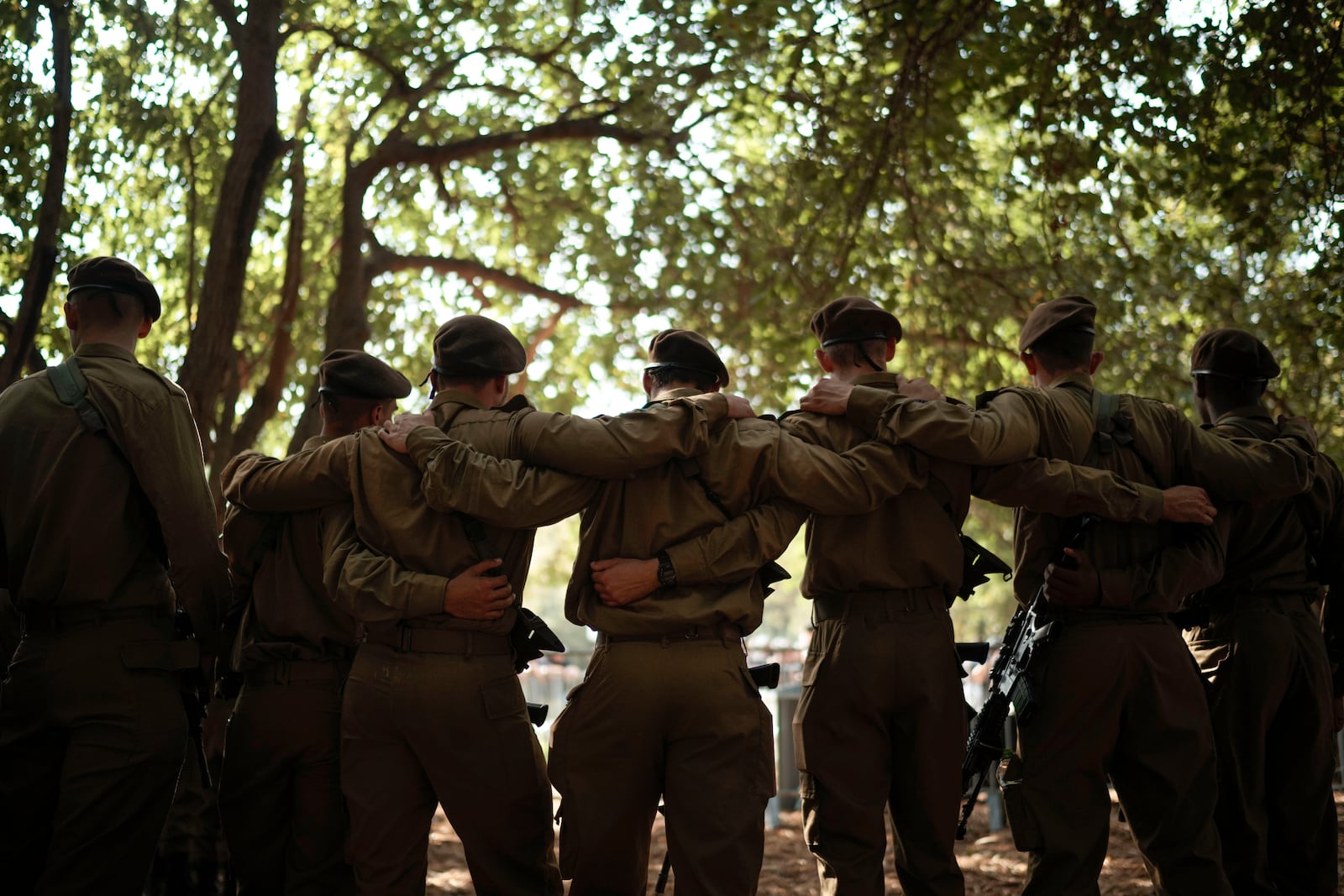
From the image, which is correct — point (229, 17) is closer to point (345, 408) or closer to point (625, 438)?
point (345, 408)

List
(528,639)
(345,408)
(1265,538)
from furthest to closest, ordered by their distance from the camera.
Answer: (1265,538) → (345,408) → (528,639)

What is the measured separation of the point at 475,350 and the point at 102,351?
4.26 ft

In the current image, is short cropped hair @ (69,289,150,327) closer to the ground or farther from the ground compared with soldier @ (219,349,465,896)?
farther from the ground

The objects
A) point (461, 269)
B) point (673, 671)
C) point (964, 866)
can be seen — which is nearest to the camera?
point (673, 671)

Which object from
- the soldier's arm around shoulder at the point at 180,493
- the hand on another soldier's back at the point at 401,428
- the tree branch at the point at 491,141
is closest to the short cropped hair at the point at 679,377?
the hand on another soldier's back at the point at 401,428

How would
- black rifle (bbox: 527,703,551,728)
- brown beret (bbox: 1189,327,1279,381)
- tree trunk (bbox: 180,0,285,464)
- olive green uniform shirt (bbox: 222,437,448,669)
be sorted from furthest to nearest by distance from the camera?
tree trunk (bbox: 180,0,285,464), brown beret (bbox: 1189,327,1279,381), black rifle (bbox: 527,703,551,728), olive green uniform shirt (bbox: 222,437,448,669)

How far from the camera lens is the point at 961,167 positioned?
29.6 feet

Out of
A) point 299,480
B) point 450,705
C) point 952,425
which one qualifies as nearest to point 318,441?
point 299,480

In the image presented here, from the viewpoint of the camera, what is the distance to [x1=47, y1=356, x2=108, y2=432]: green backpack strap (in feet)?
13.5

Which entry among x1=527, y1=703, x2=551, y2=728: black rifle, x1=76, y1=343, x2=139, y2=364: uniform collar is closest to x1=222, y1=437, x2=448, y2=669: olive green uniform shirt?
x1=76, y1=343, x2=139, y2=364: uniform collar

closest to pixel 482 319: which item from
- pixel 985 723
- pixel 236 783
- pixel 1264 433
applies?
pixel 236 783

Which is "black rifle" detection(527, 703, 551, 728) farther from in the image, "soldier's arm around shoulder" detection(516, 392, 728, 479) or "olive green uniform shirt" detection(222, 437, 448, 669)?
"soldier's arm around shoulder" detection(516, 392, 728, 479)

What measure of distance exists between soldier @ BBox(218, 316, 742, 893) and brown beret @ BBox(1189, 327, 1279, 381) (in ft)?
7.73

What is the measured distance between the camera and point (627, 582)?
3932 mm
